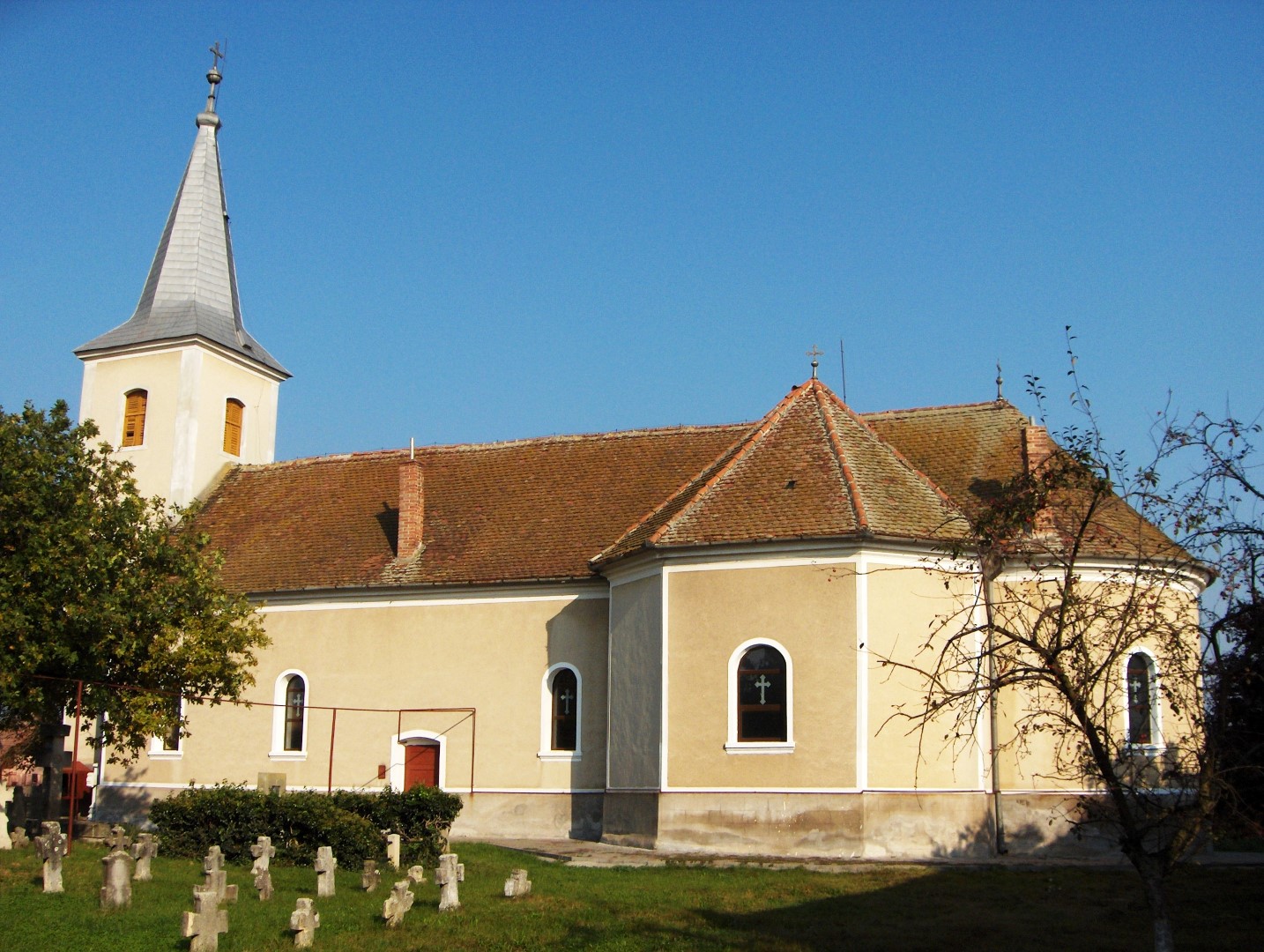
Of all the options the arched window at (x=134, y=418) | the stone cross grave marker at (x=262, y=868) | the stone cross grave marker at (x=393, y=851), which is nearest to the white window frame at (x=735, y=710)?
the stone cross grave marker at (x=393, y=851)

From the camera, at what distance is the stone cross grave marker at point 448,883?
16.8m

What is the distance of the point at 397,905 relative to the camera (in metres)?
15.7

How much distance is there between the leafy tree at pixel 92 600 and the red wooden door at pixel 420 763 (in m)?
5.26

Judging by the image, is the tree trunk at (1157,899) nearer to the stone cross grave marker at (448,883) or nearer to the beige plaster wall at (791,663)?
the stone cross grave marker at (448,883)

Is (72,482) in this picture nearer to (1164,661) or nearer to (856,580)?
(856,580)

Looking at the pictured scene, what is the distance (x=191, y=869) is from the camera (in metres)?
20.1

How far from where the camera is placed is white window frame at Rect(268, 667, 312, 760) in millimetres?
30203

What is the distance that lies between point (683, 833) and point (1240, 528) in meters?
15.2

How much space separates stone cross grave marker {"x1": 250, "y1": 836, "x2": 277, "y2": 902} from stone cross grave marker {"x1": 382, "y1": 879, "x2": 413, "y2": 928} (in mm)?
2423

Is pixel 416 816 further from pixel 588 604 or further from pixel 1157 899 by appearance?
pixel 1157 899

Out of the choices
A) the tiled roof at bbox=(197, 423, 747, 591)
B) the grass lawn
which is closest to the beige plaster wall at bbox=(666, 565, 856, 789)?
the grass lawn

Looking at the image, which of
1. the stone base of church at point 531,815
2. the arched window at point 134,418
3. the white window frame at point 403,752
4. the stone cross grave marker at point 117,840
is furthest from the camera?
the arched window at point 134,418

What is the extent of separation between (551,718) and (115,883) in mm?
13130

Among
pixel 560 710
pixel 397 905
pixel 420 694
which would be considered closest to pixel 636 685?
pixel 560 710
